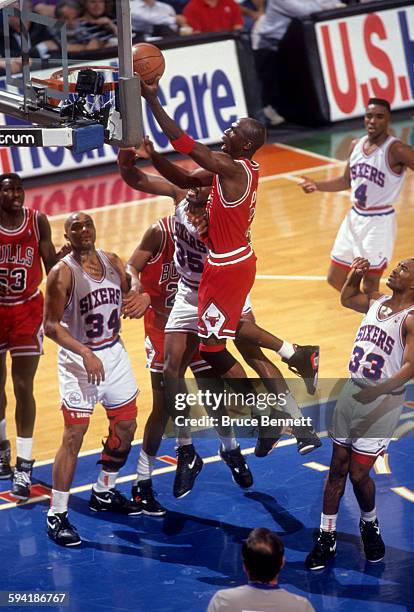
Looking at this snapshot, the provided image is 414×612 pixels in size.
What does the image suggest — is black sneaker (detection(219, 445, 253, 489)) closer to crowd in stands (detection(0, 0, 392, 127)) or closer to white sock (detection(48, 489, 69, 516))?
white sock (detection(48, 489, 69, 516))

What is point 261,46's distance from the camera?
62.8 ft

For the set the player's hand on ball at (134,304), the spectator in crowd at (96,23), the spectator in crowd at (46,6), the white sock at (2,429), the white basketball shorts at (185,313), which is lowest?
the white sock at (2,429)

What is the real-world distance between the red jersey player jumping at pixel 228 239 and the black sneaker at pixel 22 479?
5.07ft

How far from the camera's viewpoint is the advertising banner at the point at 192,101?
17250 millimetres

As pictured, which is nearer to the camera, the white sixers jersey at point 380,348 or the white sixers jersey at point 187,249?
the white sixers jersey at point 380,348

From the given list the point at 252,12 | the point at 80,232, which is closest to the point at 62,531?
the point at 80,232

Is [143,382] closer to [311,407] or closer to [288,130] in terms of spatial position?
[311,407]

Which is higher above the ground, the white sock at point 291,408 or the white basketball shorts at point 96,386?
the white basketball shorts at point 96,386

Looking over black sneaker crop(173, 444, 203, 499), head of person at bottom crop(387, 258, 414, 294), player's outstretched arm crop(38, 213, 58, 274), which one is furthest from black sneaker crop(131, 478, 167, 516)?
head of person at bottom crop(387, 258, 414, 294)

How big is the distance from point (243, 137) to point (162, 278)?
55.0 inches

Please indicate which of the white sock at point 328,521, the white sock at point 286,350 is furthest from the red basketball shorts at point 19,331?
the white sock at point 328,521

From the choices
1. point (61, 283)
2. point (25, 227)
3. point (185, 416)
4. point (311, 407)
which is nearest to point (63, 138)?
point (61, 283)

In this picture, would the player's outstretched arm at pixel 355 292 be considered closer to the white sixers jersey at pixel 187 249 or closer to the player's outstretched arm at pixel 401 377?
the player's outstretched arm at pixel 401 377

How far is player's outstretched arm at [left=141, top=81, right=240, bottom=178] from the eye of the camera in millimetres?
8109
